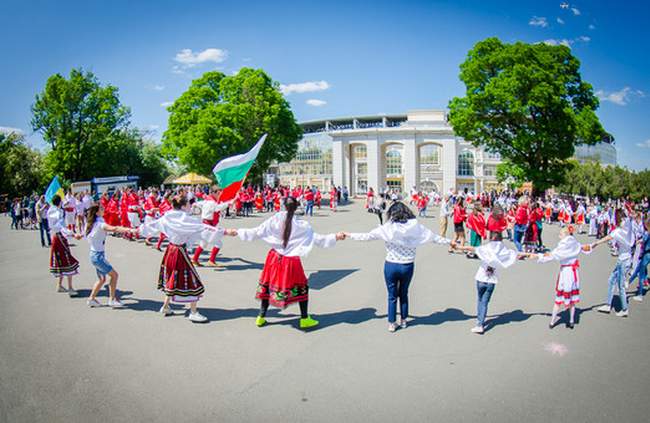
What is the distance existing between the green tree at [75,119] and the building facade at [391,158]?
25.8 metres

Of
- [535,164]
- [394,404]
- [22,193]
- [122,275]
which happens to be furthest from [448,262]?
[22,193]

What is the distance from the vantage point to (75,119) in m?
38.1

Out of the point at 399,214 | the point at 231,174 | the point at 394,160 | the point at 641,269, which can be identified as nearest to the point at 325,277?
the point at 231,174

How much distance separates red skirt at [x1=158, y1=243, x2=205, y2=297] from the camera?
20.6ft

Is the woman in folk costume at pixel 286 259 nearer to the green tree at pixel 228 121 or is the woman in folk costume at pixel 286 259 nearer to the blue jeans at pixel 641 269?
the blue jeans at pixel 641 269

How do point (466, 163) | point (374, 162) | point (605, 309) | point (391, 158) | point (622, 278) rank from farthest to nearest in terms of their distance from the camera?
point (391, 158)
point (466, 163)
point (374, 162)
point (605, 309)
point (622, 278)

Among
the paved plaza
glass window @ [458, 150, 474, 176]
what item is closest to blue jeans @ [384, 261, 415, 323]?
the paved plaza

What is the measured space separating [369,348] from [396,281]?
3.50 feet

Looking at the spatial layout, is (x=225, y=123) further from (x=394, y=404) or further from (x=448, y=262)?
(x=394, y=404)

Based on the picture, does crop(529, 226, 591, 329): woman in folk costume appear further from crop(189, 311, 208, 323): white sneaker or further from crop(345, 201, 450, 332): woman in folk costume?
crop(189, 311, 208, 323): white sneaker

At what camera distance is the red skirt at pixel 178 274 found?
6273 millimetres

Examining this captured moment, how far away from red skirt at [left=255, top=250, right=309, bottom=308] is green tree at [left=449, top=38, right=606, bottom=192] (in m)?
24.3

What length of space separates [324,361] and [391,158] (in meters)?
73.6

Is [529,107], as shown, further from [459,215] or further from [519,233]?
[459,215]
